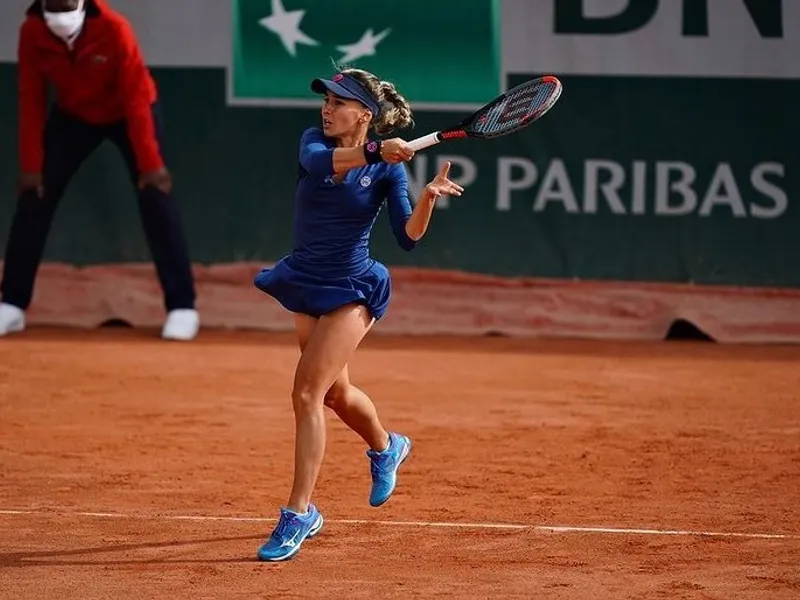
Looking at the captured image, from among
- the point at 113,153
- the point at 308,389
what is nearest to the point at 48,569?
the point at 308,389

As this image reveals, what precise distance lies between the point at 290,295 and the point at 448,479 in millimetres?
1574

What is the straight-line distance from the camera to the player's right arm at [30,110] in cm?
1058

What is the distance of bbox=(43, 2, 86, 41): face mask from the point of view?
10.3 metres

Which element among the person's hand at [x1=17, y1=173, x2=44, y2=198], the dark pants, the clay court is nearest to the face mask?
the dark pants

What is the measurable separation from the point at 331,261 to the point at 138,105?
4.88 m

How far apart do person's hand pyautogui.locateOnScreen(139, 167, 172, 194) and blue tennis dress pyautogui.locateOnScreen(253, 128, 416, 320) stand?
16.0 ft

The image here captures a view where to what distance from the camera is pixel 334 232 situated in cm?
593

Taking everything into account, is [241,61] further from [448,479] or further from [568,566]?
[568,566]

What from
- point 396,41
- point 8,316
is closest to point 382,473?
point 8,316

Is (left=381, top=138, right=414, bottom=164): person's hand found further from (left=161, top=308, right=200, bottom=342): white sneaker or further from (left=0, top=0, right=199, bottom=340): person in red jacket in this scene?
(left=161, top=308, right=200, bottom=342): white sneaker

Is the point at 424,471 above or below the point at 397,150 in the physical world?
below

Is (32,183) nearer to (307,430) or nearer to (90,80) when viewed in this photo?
(90,80)

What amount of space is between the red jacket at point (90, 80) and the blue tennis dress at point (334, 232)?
15.4 ft

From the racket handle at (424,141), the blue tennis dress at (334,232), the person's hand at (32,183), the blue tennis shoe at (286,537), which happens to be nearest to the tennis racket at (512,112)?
the racket handle at (424,141)
